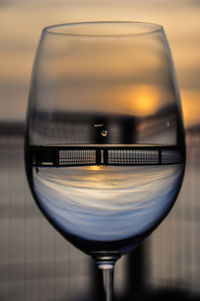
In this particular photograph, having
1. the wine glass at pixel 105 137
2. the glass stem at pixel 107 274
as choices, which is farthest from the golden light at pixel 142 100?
the glass stem at pixel 107 274

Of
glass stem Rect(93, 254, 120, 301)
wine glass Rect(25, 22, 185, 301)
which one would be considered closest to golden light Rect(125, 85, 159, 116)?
wine glass Rect(25, 22, 185, 301)

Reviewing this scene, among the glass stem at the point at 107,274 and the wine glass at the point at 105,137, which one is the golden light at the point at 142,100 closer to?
the wine glass at the point at 105,137

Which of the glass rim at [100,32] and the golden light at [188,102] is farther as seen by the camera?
the golden light at [188,102]

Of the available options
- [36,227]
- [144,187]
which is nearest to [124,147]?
[144,187]

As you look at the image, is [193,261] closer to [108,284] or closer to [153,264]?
[153,264]

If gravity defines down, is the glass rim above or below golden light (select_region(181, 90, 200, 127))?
above

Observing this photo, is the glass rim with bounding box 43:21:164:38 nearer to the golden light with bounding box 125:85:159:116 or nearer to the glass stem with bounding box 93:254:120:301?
the golden light with bounding box 125:85:159:116

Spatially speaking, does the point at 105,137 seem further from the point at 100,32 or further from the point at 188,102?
the point at 188,102
